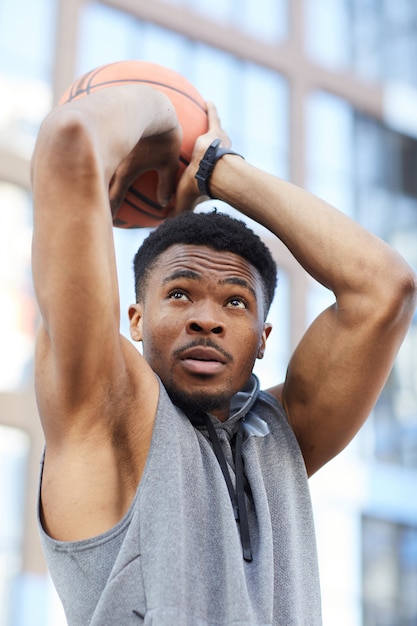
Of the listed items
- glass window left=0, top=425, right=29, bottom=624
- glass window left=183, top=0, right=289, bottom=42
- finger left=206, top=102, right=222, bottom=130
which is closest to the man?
finger left=206, top=102, right=222, bottom=130

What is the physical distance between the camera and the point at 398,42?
1495 centimetres

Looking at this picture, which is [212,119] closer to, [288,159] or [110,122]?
[110,122]

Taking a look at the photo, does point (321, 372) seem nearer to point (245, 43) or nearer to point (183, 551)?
point (183, 551)

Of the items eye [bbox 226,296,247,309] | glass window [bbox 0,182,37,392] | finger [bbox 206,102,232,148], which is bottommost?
eye [bbox 226,296,247,309]

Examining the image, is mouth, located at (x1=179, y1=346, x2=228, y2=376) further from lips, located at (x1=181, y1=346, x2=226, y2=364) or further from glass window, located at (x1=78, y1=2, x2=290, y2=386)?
glass window, located at (x1=78, y1=2, x2=290, y2=386)

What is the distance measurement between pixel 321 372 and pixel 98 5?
34.9ft

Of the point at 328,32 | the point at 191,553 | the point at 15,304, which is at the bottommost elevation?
the point at 191,553

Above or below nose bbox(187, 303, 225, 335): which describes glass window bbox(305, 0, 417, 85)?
above

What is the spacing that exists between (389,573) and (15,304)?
5.69m

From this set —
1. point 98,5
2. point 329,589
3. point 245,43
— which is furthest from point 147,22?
point 329,589

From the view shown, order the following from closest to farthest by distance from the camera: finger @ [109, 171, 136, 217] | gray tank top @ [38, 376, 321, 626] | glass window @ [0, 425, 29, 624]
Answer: gray tank top @ [38, 376, 321, 626] → finger @ [109, 171, 136, 217] → glass window @ [0, 425, 29, 624]

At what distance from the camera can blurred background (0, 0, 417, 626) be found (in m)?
10.5

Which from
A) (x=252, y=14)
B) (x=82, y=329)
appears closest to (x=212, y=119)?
(x=82, y=329)

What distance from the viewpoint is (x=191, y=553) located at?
1.82 m
